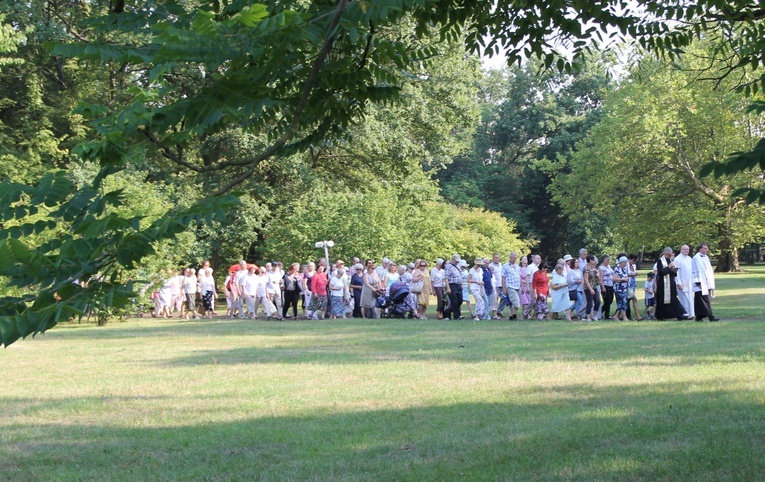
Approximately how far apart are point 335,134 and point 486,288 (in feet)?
64.2

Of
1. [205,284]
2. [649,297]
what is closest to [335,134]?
[649,297]

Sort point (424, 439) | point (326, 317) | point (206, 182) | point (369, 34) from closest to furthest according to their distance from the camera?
Answer: point (369, 34) → point (424, 439) → point (326, 317) → point (206, 182)

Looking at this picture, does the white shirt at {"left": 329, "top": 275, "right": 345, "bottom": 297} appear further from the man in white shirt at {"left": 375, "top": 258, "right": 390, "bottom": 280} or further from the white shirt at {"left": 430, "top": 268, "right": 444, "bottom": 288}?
the white shirt at {"left": 430, "top": 268, "right": 444, "bottom": 288}

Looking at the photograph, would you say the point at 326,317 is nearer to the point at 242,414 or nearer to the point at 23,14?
the point at 23,14

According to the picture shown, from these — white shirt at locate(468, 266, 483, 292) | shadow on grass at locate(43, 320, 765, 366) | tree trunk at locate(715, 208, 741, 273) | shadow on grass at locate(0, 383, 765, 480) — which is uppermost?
tree trunk at locate(715, 208, 741, 273)

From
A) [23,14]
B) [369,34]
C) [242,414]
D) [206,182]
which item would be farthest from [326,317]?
[369,34]

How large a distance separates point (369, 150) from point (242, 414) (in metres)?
25.4

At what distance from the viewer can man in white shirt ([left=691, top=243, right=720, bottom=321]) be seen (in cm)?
2017

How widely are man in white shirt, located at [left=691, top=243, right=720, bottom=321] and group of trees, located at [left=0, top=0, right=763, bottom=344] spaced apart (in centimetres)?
434

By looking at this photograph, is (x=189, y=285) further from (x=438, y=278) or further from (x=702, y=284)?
(x=702, y=284)

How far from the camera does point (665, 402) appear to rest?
8883mm

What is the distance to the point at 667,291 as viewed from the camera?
2125 centimetres

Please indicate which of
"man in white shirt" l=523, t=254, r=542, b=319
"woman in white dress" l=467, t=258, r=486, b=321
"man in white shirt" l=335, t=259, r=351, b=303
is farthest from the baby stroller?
"man in white shirt" l=523, t=254, r=542, b=319

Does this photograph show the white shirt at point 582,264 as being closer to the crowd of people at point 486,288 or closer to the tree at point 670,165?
the crowd of people at point 486,288
